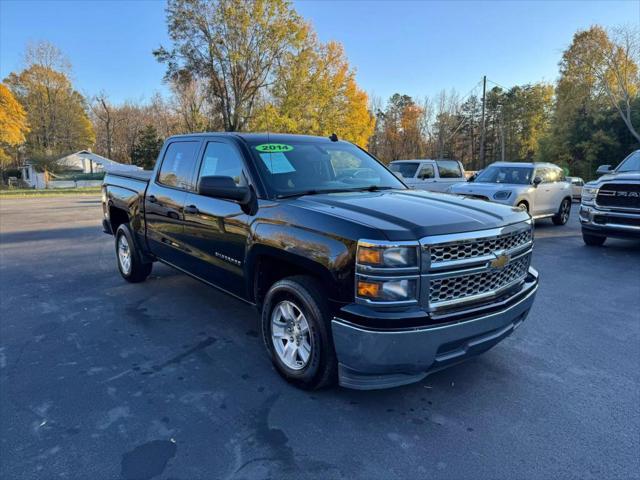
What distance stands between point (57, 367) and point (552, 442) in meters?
3.82

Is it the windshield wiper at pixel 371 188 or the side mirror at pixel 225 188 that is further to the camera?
the windshield wiper at pixel 371 188

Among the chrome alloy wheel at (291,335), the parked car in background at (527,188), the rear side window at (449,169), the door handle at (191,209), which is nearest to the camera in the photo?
the chrome alloy wheel at (291,335)

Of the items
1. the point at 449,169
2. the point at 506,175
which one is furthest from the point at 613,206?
the point at 449,169

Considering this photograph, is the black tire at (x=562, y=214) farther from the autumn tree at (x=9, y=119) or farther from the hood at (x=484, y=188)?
the autumn tree at (x=9, y=119)

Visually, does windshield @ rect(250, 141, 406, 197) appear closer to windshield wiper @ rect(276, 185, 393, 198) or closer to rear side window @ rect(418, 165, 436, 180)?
windshield wiper @ rect(276, 185, 393, 198)

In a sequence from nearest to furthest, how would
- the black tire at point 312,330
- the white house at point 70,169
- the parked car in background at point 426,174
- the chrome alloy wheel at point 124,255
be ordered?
the black tire at point 312,330, the chrome alloy wheel at point 124,255, the parked car in background at point 426,174, the white house at point 70,169

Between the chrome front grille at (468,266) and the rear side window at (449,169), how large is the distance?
12325 millimetres

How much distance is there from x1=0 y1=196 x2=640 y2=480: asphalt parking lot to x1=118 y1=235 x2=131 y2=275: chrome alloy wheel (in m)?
0.98

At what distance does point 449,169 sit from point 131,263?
1231cm

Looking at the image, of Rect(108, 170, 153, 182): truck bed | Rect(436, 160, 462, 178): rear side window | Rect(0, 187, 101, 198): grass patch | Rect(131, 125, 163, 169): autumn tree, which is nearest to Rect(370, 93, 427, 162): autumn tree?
Rect(131, 125, 163, 169): autumn tree

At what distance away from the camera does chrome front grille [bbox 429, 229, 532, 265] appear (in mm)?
2730

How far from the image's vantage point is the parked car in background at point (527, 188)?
10492 mm

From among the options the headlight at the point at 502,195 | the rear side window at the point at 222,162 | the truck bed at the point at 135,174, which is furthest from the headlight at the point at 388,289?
the headlight at the point at 502,195

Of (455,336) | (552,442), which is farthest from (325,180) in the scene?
(552,442)
